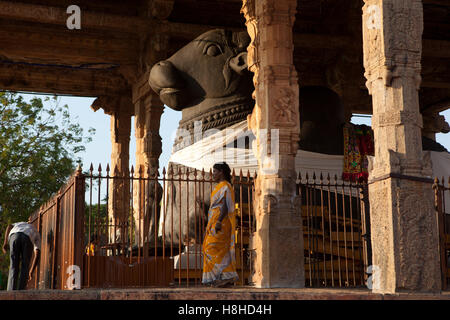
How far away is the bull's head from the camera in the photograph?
37.1ft

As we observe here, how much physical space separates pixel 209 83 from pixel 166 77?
70cm

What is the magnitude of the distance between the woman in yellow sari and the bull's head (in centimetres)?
377

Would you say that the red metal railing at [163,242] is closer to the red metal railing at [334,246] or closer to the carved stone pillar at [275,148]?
the red metal railing at [334,246]

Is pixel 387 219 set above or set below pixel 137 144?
below

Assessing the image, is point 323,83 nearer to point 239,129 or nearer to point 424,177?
point 239,129

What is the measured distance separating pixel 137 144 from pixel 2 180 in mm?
5244

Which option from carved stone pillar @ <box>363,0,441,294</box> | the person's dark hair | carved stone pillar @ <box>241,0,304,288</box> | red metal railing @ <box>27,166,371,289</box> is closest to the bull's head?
red metal railing @ <box>27,166,371,289</box>

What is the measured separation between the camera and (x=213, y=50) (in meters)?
11.4

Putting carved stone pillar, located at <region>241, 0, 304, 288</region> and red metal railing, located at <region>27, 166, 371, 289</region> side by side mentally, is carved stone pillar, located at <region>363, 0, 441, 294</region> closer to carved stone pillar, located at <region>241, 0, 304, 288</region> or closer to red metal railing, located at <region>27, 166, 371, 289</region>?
carved stone pillar, located at <region>241, 0, 304, 288</region>

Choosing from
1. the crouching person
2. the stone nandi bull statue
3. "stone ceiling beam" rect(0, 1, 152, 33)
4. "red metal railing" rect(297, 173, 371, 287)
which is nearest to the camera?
the crouching person

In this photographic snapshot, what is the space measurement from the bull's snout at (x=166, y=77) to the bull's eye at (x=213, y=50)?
62 cm

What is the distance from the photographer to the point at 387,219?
5.65m
